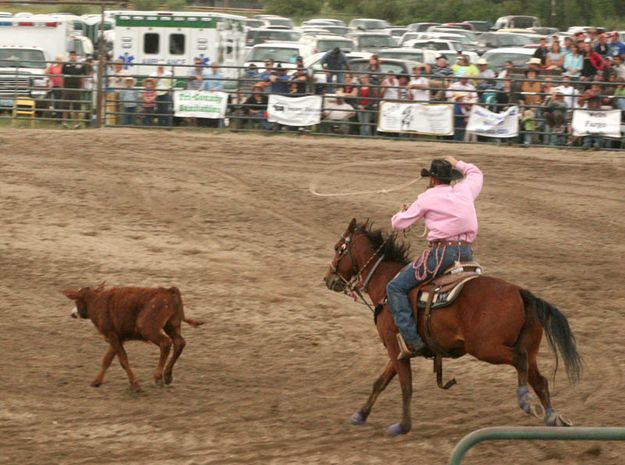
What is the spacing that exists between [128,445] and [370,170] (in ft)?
36.8

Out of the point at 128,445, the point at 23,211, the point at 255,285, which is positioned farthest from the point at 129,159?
the point at 128,445

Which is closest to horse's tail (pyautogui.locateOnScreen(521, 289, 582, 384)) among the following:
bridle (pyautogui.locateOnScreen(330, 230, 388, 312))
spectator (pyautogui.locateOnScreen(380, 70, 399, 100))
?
bridle (pyautogui.locateOnScreen(330, 230, 388, 312))

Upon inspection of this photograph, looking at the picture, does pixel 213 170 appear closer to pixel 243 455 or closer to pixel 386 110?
pixel 386 110

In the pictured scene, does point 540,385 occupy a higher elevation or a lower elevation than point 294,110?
lower

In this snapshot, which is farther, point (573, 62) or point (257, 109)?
point (573, 62)

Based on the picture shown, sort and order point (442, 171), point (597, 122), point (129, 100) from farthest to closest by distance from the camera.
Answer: point (129, 100)
point (597, 122)
point (442, 171)

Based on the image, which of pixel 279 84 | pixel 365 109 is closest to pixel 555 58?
pixel 365 109

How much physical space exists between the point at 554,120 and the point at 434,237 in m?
13.6

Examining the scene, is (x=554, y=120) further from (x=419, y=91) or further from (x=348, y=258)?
(x=348, y=258)

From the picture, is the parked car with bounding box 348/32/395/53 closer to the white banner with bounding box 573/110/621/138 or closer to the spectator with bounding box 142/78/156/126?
the spectator with bounding box 142/78/156/126

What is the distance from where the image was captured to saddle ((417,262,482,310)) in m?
7.45

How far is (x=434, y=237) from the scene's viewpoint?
772 centimetres

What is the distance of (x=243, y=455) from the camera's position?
7.16 metres

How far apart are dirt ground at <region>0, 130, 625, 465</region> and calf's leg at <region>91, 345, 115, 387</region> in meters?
0.10
